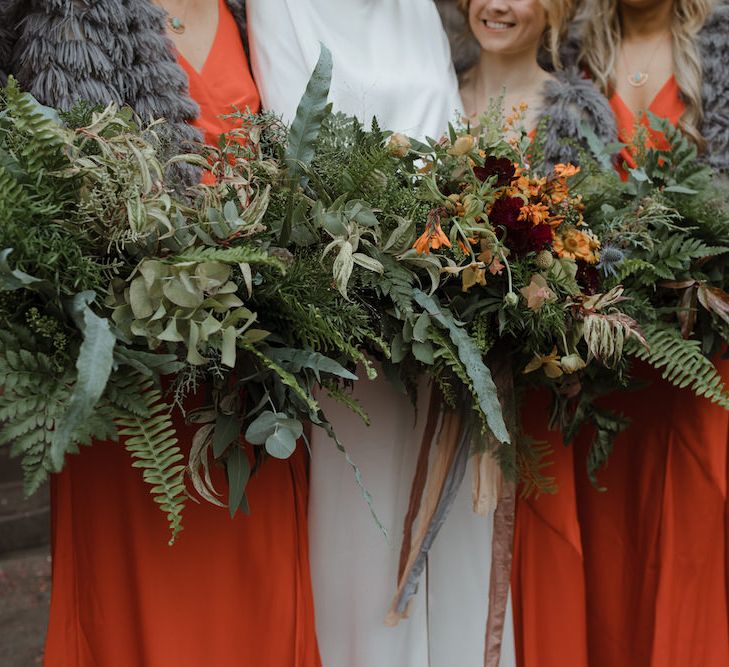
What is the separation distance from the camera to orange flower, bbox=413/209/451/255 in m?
1.08

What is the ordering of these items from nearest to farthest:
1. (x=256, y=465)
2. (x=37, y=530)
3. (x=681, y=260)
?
(x=256, y=465)
(x=681, y=260)
(x=37, y=530)

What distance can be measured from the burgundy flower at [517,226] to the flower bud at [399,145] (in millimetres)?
152

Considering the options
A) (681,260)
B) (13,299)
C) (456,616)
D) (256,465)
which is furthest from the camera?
(456,616)

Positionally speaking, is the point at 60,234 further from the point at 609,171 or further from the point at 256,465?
the point at 609,171

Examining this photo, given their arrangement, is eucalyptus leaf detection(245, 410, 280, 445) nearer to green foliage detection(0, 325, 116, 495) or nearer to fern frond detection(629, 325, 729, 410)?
green foliage detection(0, 325, 116, 495)

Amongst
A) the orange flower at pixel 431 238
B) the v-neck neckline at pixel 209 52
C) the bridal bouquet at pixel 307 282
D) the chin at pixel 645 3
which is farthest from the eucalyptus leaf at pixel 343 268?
the chin at pixel 645 3

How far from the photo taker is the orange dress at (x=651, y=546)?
1492 millimetres

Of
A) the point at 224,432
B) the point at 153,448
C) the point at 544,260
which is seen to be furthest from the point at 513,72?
the point at 153,448

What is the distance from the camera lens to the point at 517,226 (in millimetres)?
1161

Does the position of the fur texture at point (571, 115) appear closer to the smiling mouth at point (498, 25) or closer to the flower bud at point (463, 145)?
the smiling mouth at point (498, 25)

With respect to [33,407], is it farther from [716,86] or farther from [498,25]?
[716,86]

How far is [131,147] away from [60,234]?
13cm

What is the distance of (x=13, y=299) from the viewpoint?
901 mm

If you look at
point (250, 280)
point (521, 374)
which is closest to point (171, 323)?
point (250, 280)
